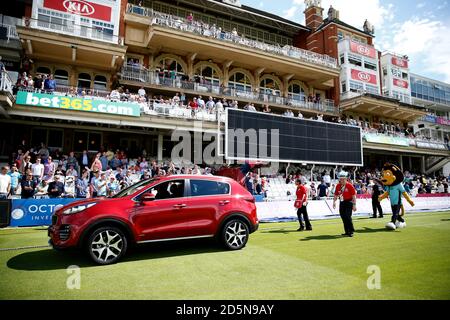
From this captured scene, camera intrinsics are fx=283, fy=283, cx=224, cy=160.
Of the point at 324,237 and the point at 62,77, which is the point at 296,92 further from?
the point at 324,237

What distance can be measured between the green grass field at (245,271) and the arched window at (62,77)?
58.3 ft

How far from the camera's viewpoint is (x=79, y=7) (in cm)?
2048

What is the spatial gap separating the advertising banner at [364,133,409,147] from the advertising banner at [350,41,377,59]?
11932 millimetres

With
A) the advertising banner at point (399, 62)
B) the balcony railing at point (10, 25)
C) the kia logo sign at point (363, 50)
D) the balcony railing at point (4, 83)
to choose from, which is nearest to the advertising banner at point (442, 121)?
the advertising banner at point (399, 62)

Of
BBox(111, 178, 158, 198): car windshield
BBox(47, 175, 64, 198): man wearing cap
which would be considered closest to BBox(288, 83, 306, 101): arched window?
BBox(47, 175, 64, 198): man wearing cap

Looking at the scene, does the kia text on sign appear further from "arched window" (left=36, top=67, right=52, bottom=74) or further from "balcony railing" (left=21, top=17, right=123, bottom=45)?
"arched window" (left=36, top=67, right=52, bottom=74)

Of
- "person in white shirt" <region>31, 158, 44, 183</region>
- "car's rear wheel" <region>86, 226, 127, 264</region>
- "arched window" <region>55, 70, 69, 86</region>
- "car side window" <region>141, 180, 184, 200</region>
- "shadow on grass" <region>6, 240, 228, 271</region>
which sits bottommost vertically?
"shadow on grass" <region>6, 240, 228, 271</region>

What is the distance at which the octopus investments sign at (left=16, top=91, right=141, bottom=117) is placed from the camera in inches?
630

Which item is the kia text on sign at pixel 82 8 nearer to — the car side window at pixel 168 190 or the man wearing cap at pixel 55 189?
the man wearing cap at pixel 55 189

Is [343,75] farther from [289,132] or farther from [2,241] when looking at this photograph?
[2,241]

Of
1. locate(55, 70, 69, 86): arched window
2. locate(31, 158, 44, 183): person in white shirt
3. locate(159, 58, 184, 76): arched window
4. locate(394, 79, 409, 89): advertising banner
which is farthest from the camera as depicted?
locate(394, 79, 409, 89): advertising banner

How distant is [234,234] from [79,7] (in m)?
21.8
